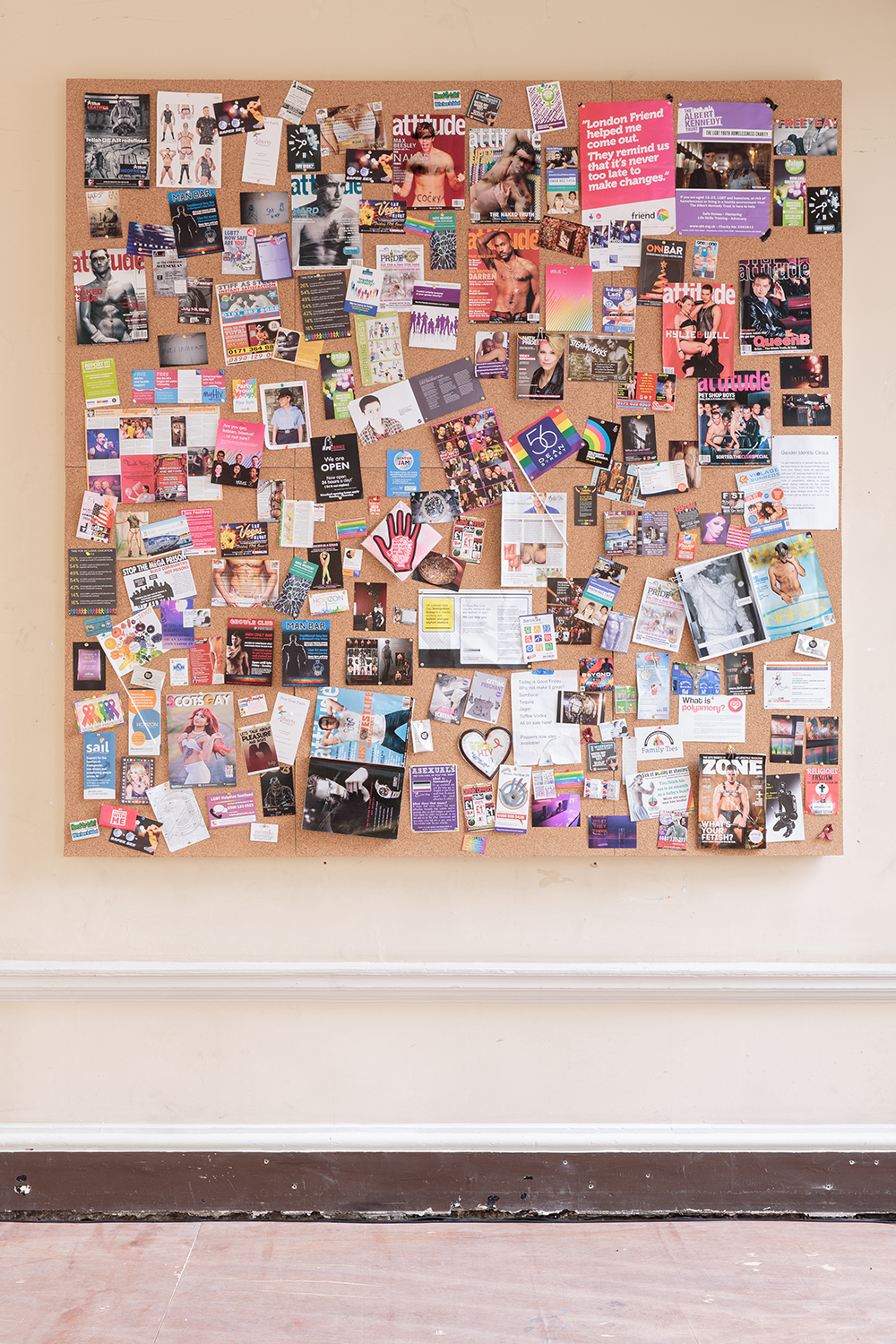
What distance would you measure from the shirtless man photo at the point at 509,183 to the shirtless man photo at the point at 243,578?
3.23 ft

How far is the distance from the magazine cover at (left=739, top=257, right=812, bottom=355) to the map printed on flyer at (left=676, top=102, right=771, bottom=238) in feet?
0.31

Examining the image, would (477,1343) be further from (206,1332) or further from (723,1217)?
(723,1217)

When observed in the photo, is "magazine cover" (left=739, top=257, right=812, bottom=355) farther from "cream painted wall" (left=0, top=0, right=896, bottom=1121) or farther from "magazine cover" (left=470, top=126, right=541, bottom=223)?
"magazine cover" (left=470, top=126, right=541, bottom=223)

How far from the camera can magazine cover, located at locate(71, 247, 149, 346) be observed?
76.4 inches

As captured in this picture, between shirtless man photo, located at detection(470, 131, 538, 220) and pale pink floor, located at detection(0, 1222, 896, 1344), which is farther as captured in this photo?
shirtless man photo, located at detection(470, 131, 538, 220)

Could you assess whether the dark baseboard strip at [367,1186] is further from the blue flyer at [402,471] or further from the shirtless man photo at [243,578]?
the blue flyer at [402,471]

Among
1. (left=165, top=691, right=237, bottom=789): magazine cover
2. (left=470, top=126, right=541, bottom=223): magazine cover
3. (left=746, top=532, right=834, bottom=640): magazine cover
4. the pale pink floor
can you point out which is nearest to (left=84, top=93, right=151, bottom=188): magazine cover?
(left=470, top=126, right=541, bottom=223): magazine cover

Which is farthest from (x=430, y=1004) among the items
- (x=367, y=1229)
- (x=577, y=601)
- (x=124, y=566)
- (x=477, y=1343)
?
(x=124, y=566)

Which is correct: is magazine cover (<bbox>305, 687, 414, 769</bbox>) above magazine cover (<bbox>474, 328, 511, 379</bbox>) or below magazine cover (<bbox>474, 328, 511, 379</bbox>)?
below

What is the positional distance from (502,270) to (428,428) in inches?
16.2

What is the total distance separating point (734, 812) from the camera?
199 centimetres

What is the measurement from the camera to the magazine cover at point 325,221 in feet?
6.34

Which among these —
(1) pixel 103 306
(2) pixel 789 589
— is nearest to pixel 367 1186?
(2) pixel 789 589

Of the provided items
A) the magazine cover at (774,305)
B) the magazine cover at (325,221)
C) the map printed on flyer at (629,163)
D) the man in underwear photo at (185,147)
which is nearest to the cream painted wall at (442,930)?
the magazine cover at (774,305)
